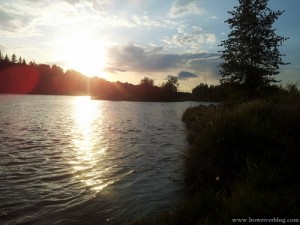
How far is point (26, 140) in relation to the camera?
20.3 m

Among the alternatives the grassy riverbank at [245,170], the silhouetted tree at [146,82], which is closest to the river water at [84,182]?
the grassy riverbank at [245,170]

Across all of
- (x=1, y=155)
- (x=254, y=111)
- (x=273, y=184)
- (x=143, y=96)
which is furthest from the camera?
(x=143, y=96)

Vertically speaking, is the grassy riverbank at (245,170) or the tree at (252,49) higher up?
the tree at (252,49)

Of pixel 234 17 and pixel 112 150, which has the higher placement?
pixel 234 17

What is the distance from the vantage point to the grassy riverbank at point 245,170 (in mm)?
5832

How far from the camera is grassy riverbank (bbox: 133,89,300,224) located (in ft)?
19.1

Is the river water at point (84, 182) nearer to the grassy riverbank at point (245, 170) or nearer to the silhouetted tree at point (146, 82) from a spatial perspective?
the grassy riverbank at point (245, 170)

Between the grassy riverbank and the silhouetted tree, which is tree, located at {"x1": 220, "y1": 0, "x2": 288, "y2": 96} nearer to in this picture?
the grassy riverbank

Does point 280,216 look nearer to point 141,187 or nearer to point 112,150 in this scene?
point 141,187

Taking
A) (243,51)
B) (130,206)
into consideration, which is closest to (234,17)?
(243,51)

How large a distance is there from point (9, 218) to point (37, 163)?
6.10 metres

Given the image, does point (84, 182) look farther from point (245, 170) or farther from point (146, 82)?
point (146, 82)

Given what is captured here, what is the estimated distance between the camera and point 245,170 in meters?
8.40

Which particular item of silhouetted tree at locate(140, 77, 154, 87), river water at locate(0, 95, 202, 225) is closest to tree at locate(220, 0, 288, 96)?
river water at locate(0, 95, 202, 225)
